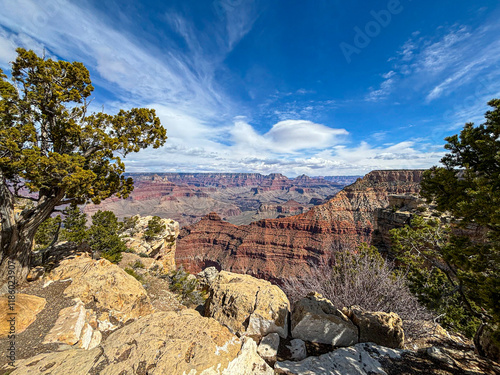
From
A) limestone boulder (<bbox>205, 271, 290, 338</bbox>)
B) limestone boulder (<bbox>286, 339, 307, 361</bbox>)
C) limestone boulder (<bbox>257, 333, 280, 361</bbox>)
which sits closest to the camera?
limestone boulder (<bbox>257, 333, 280, 361</bbox>)

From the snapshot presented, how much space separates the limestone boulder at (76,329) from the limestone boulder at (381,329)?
27.6ft

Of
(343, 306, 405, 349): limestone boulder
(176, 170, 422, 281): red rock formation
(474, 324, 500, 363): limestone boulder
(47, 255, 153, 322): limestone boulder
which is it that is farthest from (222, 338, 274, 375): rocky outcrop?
(176, 170, 422, 281): red rock formation

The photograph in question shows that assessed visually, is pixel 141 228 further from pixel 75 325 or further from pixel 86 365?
pixel 86 365

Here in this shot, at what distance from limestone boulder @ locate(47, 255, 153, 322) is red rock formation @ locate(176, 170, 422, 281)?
79.3m

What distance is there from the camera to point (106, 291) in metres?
7.72

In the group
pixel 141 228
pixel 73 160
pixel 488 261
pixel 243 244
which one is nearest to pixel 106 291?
pixel 73 160

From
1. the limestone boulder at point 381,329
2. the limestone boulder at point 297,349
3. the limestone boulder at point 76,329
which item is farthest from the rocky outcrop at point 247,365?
the limestone boulder at point 76,329

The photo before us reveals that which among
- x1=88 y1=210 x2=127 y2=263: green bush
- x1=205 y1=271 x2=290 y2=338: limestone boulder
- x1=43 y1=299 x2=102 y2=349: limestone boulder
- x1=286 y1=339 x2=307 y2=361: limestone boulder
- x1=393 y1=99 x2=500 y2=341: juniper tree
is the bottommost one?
x1=88 y1=210 x2=127 y2=263: green bush

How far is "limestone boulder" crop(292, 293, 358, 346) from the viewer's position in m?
5.93

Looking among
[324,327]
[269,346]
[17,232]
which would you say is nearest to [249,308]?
[269,346]

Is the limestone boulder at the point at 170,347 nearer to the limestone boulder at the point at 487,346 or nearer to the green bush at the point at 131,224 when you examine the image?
the limestone boulder at the point at 487,346

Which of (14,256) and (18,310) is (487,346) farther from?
(14,256)

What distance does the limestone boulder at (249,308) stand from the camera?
20.2ft

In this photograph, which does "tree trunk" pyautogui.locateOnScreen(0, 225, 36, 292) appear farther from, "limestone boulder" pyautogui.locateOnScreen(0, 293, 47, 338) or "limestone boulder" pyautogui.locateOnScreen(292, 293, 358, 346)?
"limestone boulder" pyautogui.locateOnScreen(292, 293, 358, 346)
